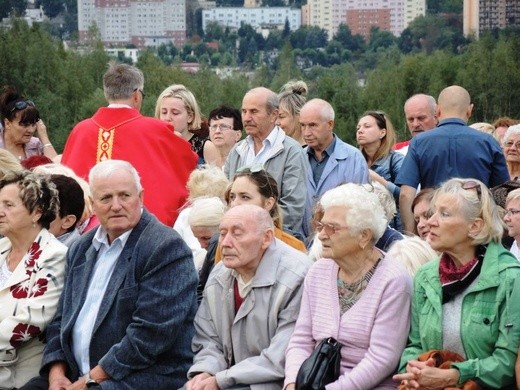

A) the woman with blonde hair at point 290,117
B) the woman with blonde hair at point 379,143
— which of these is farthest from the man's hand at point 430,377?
the woman with blonde hair at point 290,117

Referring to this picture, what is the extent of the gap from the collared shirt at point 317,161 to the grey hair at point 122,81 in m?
1.28

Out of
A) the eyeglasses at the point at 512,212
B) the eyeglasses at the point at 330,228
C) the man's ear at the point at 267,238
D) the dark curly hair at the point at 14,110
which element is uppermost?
the dark curly hair at the point at 14,110

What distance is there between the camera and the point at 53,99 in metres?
35.7

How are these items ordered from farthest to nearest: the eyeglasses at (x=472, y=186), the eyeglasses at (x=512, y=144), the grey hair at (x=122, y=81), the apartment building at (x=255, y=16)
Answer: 1. the apartment building at (x=255, y=16)
2. the grey hair at (x=122, y=81)
3. the eyeglasses at (x=512, y=144)
4. the eyeglasses at (x=472, y=186)

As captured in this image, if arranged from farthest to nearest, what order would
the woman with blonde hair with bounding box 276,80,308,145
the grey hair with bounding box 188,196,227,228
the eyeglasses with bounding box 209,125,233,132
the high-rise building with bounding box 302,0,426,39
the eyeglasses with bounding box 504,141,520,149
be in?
the high-rise building with bounding box 302,0,426,39 → the eyeglasses with bounding box 209,125,233,132 → the woman with blonde hair with bounding box 276,80,308,145 → the eyeglasses with bounding box 504,141,520,149 → the grey hair with bounding box 188,196,227,228

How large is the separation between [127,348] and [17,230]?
93cm

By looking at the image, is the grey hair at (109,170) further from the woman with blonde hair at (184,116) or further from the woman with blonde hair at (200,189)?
the woman with blonde hair at (184,116)

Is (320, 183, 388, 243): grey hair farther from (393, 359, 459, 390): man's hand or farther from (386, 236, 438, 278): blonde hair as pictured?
(393, 359, 459, 390): man's hand

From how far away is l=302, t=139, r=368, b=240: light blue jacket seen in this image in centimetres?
805

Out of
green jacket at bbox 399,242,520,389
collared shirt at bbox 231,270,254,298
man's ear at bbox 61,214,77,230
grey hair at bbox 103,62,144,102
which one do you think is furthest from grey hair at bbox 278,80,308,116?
green jacket at bbox 399,242,520,389

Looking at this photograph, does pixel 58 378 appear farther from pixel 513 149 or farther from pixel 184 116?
pixel 184 116

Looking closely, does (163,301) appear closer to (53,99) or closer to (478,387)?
(478,387)

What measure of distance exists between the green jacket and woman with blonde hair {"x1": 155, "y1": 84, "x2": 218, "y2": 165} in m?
4.17

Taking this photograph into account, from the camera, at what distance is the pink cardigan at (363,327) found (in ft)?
17.1
